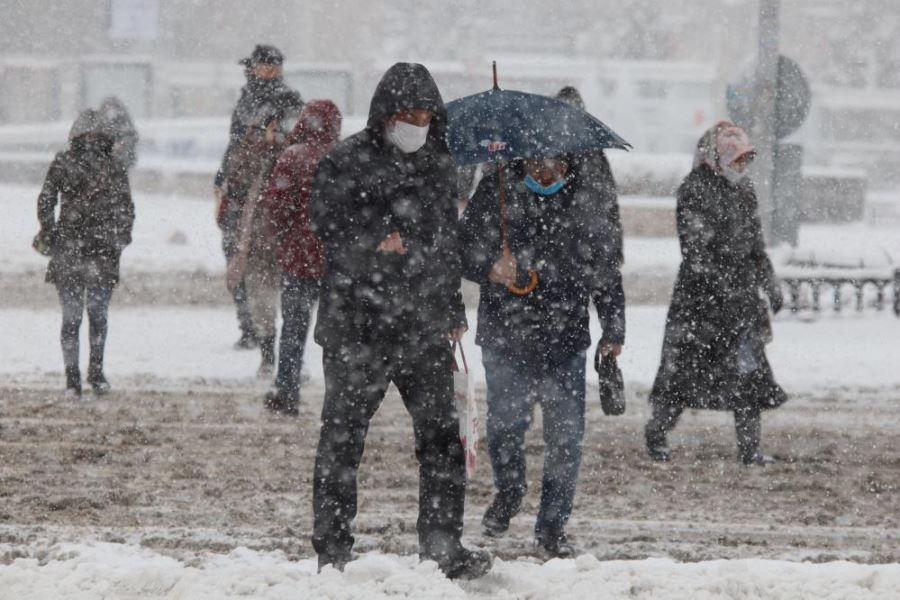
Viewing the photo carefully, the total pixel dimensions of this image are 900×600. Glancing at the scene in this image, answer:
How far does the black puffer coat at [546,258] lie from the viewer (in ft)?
17.9

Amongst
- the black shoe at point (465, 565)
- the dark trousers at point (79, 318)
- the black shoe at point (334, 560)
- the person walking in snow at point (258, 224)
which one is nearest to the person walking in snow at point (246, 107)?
the person walking in snow at point (258, 224)

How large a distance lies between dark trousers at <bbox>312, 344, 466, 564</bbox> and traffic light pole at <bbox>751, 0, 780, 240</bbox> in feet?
28.3

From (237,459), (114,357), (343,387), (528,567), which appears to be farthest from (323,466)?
(114,357)

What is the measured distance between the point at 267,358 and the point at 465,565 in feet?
16.4

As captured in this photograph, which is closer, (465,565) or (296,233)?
(465,565)

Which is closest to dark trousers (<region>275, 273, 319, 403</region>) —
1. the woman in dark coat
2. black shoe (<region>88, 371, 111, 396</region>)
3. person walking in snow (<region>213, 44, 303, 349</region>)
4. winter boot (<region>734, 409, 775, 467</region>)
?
black shoe (<region>88, 371, 111, 396</region>)

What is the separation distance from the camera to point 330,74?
2369 cm

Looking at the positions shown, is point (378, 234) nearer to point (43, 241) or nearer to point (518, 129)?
point (518, 129)

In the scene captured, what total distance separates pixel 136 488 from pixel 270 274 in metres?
2.72

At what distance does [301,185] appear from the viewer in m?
7.93

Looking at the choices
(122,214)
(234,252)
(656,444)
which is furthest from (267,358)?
(656,444)

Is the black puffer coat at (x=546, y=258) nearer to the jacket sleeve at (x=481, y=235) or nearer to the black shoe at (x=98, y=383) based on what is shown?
the jacket sleeve at (x=481, y=235)

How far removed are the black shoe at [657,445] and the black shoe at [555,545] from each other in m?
1.95

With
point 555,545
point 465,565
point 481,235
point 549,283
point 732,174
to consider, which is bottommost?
point 555,545
